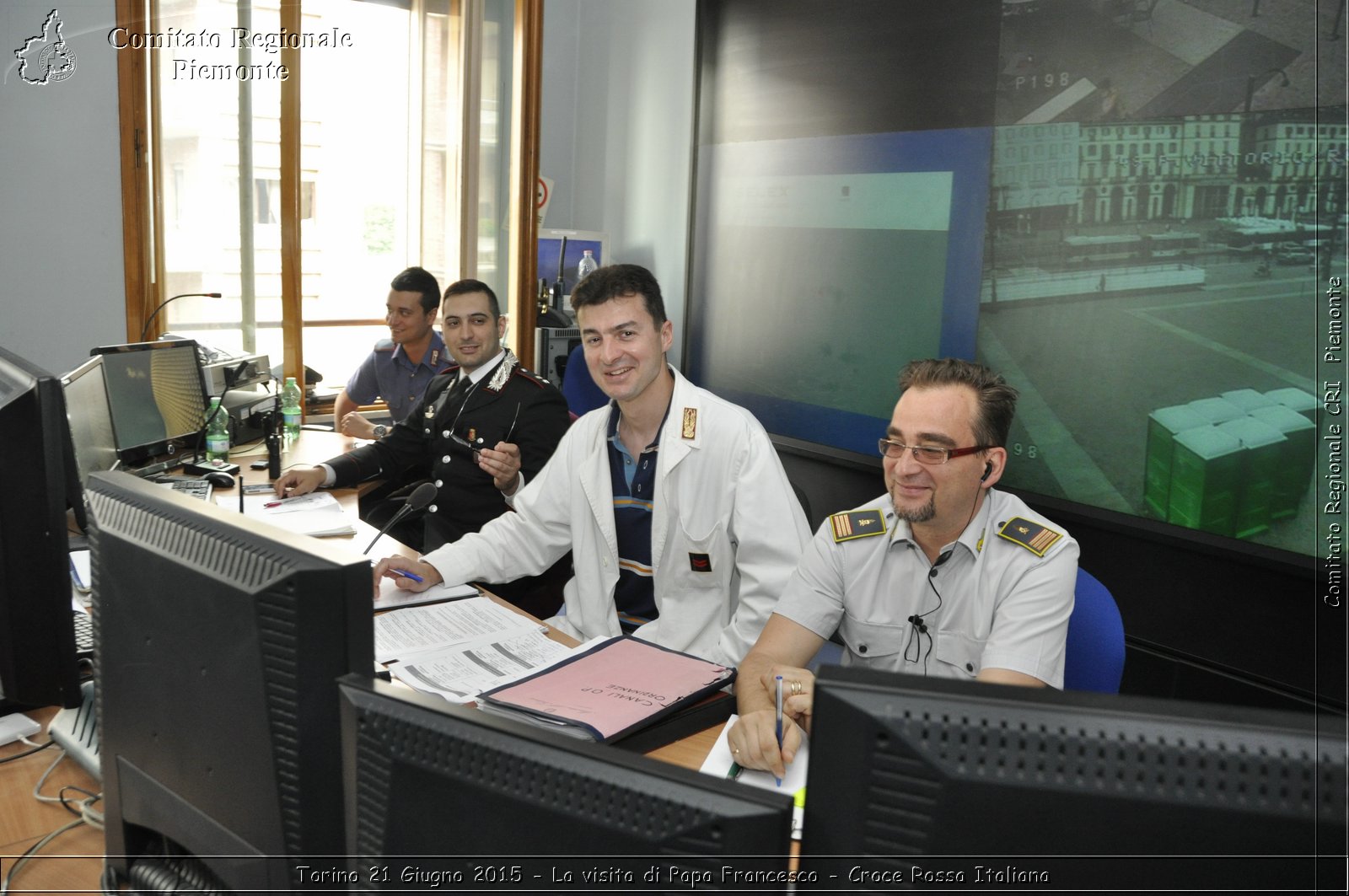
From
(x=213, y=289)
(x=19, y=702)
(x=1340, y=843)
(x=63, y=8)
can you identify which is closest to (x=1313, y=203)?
(x=1340, y=843)

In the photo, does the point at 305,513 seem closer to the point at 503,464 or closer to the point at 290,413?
the point at 503,464

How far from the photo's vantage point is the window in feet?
13.6

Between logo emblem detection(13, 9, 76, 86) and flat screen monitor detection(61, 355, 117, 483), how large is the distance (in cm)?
193

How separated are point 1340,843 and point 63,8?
476 centimetres

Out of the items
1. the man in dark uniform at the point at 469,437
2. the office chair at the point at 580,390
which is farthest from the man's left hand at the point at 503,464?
the office chair at the point at 580,390

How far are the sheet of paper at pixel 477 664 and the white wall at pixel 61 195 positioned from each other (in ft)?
10.6

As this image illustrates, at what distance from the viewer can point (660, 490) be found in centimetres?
217

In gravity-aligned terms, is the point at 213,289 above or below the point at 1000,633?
above

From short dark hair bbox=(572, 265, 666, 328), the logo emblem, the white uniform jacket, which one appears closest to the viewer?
the white uniform jacket

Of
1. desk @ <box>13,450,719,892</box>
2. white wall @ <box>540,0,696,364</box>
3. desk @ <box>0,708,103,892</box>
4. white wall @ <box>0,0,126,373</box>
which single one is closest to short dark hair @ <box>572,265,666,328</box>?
desk @ <box>13,450,719,892</box>

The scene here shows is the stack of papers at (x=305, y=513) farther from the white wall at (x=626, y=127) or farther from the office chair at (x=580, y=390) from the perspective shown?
the white wall at (x=626, y=127)

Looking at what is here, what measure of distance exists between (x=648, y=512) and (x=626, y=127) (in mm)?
3217

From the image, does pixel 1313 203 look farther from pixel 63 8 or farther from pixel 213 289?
pixel 63 8

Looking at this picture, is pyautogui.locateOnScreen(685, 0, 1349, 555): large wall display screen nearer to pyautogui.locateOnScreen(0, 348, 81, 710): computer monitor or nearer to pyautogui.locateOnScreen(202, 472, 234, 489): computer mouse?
pyautogui.locateOnScreen(202, 472, 234, 489): computer mouse
